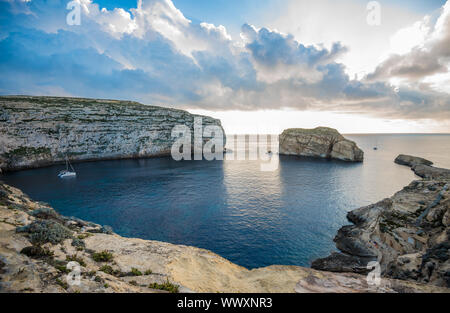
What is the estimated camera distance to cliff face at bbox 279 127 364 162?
90.6 metres

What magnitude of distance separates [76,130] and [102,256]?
92.5 metres

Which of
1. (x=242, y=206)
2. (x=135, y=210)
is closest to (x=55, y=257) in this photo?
(x=135, y=210)

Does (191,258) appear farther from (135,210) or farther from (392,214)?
(392,214)

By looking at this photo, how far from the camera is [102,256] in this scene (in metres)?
12.3

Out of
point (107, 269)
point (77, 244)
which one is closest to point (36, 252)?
point (77, 244)

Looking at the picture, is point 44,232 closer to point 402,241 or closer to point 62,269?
point 62,269

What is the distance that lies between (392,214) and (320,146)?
268 feet

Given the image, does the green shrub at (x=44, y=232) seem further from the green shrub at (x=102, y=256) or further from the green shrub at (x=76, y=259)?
the green shrub at (x=102, y=256)

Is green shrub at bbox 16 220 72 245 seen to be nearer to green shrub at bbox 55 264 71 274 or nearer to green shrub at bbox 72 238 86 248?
green shrub at bbox 72 238 86 248

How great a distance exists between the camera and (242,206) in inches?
1401

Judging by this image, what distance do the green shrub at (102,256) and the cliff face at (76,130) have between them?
8596cm

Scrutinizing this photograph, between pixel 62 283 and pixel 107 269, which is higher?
pixel 62 283

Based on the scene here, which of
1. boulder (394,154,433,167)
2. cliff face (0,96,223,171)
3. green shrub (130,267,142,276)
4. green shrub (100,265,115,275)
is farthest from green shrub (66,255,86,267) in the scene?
boulder (394,154,433,167)
